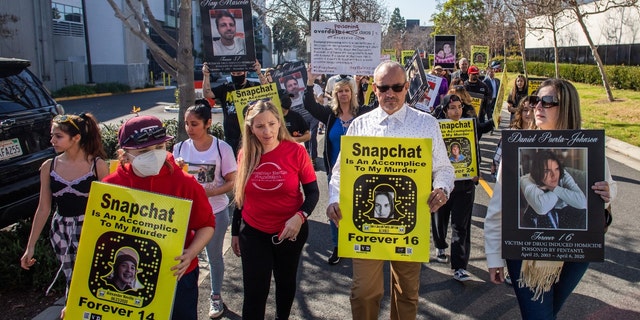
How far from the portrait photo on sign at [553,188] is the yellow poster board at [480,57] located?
17.6 metres

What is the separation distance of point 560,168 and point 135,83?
40599 millimetres

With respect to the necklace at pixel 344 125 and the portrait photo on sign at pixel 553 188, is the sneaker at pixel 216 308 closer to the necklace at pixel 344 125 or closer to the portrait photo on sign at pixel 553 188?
the necklace at pixel 344 125

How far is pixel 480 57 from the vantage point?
64.7 feet

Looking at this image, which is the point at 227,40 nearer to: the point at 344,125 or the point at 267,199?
the point at 344,125

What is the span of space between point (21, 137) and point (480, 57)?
17.2 meters

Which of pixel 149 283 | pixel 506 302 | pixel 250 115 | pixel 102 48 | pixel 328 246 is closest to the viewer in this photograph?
pixel 149 283

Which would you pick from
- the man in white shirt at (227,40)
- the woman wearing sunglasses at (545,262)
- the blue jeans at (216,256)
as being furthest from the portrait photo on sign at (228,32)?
the woman wearing sunglasses at (545,262)

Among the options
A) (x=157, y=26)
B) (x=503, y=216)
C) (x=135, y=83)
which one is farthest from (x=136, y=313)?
(x=135, y=83)

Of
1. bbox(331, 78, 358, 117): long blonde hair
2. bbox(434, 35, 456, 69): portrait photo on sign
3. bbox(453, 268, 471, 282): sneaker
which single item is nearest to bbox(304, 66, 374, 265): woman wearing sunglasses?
bbox(331, 78, 358, 117): long blonde hair

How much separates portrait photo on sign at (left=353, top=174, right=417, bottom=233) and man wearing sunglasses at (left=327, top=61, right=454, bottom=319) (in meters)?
0.18

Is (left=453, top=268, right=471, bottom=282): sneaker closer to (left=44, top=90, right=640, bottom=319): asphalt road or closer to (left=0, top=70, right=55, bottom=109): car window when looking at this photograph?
(left=44, top=90, right=640, bottom=319): asphalt road

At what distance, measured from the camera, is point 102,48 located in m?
39.2

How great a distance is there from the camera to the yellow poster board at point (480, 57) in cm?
1961

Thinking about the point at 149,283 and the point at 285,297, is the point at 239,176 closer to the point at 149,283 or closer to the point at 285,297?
the point at 285,297
